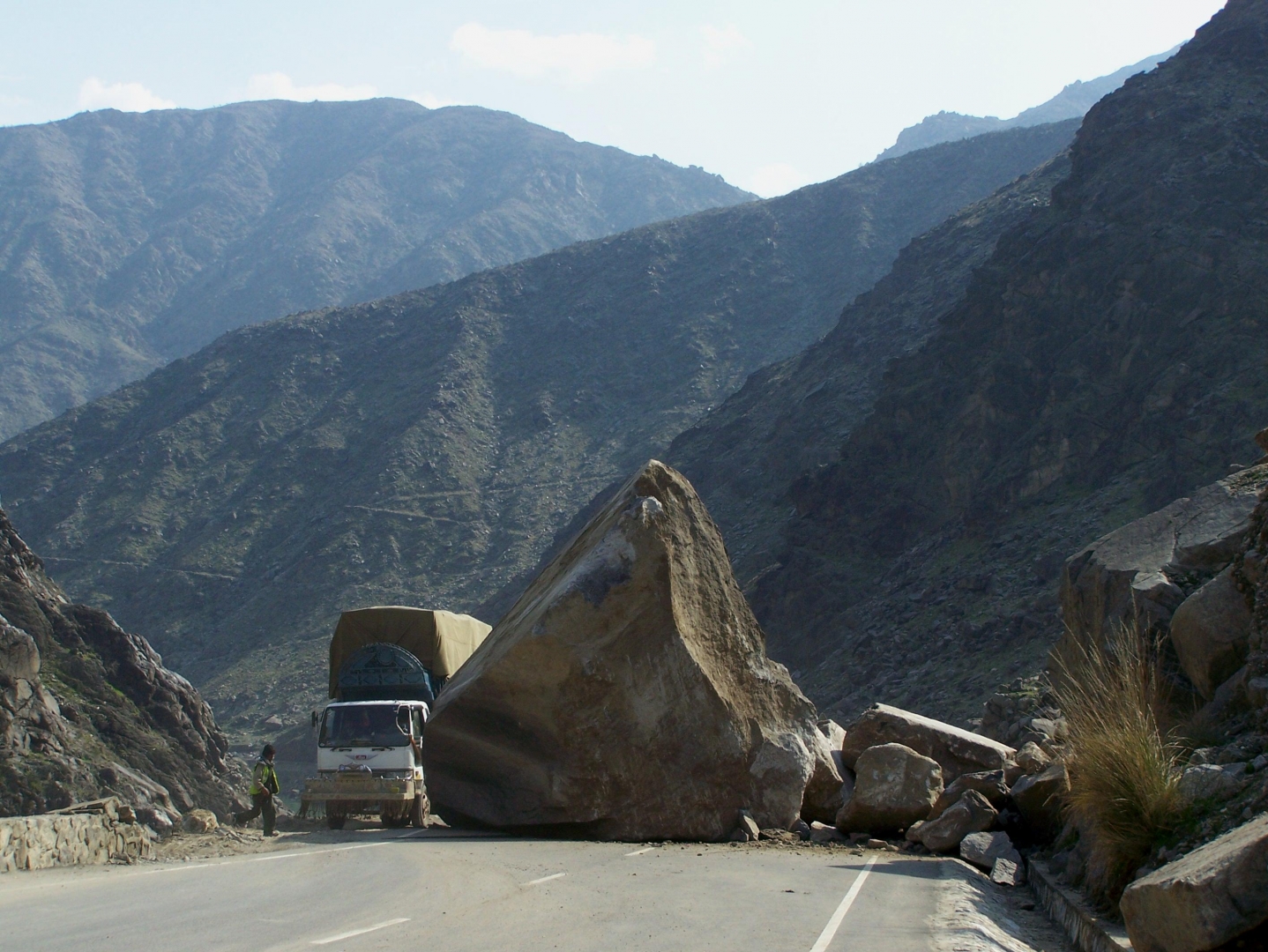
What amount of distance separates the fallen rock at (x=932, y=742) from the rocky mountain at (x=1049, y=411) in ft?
54.0

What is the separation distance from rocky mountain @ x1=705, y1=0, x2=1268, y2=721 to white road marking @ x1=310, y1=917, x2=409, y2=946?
1088 inches

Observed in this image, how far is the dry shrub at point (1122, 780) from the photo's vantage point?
8.75 m

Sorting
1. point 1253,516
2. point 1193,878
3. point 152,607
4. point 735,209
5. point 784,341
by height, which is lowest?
point 152,607

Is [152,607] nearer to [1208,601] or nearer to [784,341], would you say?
[784,341]

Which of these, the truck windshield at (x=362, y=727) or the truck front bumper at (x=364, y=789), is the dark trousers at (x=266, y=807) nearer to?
the truck front bumper at (x=364, y=789)

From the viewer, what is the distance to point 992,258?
2179 inches

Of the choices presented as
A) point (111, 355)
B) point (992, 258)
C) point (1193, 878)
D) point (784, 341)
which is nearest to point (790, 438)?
point (992, 258)

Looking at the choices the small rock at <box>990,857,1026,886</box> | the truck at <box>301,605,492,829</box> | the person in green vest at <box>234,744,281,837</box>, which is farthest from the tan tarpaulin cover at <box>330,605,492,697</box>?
the small rock at <box>990,857,1026,886</box>

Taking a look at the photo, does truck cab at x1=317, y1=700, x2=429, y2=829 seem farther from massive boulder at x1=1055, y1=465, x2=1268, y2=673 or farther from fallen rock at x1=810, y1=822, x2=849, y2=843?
massive boulder at x1=1055, y1=465, x2=1268, y2=673

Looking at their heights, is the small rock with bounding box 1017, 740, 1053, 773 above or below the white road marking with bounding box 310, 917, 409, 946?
below

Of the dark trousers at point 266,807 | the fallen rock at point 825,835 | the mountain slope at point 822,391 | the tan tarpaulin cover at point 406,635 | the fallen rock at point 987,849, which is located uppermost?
the mountain slope at point 822,391

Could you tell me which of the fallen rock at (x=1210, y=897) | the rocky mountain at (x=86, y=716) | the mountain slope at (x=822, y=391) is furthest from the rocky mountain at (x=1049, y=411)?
the fallen rock at (x=1210, y=897)

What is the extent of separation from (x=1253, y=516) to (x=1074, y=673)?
6452 millimetres

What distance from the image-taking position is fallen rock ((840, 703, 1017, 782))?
17719mm
